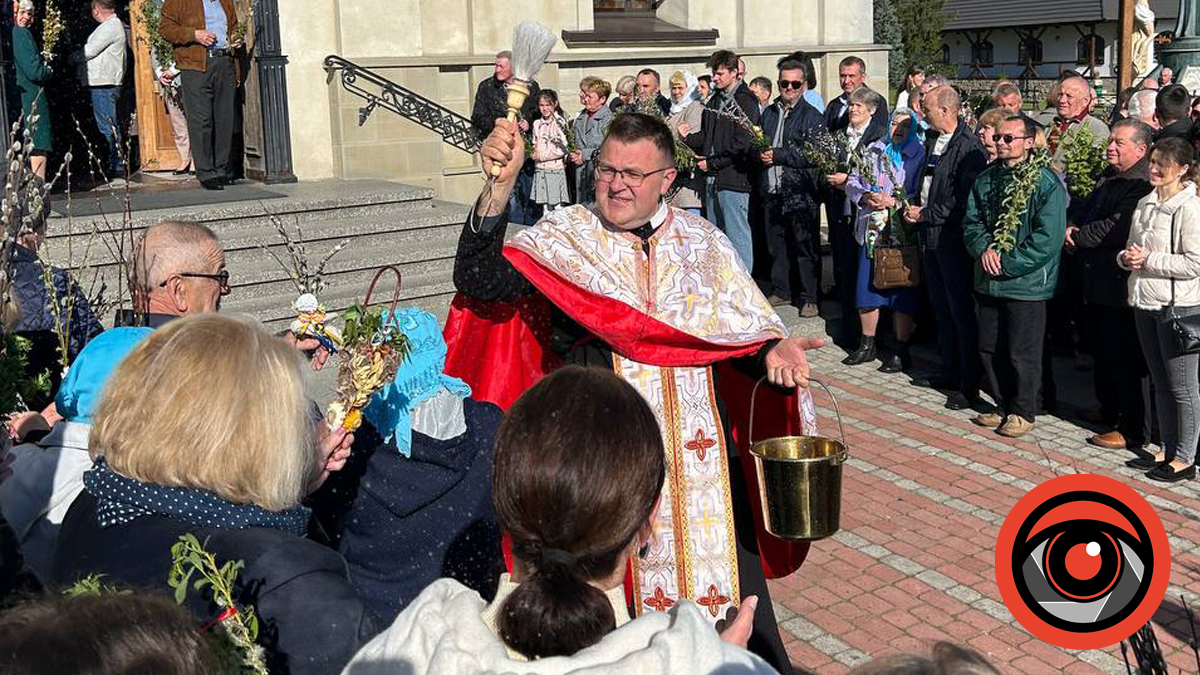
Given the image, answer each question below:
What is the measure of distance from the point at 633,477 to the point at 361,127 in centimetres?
1163

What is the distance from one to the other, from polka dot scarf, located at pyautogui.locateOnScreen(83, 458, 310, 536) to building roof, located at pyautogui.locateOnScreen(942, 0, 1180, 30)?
5297cm

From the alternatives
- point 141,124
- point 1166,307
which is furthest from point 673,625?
point 141,124

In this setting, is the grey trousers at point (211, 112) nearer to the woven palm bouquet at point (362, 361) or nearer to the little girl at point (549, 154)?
the little girl at point (549, 154)

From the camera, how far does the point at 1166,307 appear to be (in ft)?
23.6

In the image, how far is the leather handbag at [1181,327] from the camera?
23.3 ft

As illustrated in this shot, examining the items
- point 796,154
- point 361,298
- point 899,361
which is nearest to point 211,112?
point 361,298

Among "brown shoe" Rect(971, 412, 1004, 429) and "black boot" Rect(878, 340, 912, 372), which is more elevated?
"black boot" Rect(878, 340, 912, 372)

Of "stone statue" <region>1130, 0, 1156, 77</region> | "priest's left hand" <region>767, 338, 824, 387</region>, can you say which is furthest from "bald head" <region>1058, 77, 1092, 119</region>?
"stone statue" <region>1130, 0, 1156, 77</region>

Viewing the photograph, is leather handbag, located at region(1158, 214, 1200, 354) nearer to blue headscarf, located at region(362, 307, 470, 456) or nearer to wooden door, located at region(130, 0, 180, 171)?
blue headscarf, located at region(362, 307, 470, 456)

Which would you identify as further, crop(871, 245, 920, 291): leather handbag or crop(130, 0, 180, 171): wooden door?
crop(130, 0, 180, 171): wooden door

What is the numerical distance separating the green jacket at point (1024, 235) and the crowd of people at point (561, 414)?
0.02 metres

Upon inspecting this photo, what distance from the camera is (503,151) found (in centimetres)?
397

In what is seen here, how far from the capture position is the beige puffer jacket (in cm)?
705

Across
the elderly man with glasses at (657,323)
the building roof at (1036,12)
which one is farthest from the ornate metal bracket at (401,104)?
the building roof at (1036,12)
